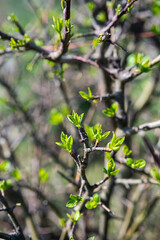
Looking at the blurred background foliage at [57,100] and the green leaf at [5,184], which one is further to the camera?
the blurred background foliage at [57,100]

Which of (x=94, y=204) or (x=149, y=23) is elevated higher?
(x=149, y=23)

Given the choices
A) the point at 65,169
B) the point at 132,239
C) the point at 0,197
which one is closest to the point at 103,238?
the point at 132,239

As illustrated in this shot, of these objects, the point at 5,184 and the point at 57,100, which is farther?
the point at 57,100

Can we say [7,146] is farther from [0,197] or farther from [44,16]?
[44,16]

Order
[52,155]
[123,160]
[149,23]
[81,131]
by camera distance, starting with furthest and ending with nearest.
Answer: [149,23], [52,155], [123,160], [81,131]

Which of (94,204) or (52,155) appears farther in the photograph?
(52,155)

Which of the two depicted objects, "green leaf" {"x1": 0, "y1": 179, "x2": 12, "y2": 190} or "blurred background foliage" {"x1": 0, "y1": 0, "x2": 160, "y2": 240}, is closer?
"green leaf" {"x1": 0, "y1": 179, "x2": 12, "y2": 190}

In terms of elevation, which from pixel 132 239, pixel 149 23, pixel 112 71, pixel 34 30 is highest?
pixel 34 30

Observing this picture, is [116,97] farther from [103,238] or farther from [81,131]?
[103,238]

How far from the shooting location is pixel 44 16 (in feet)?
6.45

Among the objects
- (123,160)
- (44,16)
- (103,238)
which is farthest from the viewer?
(44,16)

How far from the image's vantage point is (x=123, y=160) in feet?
2.98

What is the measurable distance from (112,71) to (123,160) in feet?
1.31

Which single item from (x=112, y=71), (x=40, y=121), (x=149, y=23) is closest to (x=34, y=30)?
(x=40, y=121)
